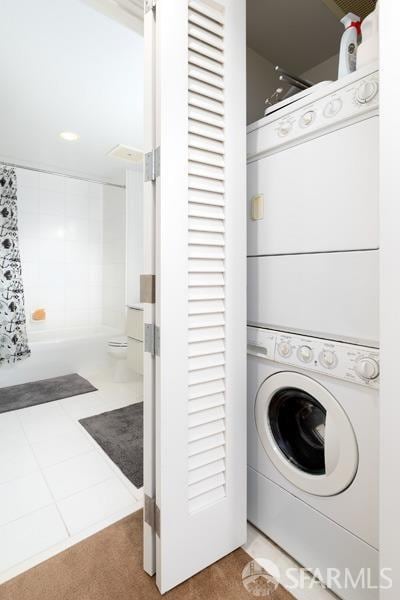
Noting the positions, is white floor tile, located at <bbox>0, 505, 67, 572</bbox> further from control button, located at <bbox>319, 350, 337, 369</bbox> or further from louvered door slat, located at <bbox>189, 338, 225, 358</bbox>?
control button, located at <bbox>319, 350, 337, 369</bbox>

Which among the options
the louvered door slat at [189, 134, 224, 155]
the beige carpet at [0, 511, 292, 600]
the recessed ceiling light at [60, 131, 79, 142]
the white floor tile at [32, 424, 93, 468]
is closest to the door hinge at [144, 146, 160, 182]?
the louvered door slat at [189, 134, 224, 155]

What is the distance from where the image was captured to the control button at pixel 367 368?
0.92 m

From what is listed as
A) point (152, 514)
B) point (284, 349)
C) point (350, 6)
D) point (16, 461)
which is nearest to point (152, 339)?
point (284, 349)

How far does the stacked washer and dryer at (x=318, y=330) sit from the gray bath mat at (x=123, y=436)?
0.78 metres

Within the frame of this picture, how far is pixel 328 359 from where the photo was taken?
1.04m

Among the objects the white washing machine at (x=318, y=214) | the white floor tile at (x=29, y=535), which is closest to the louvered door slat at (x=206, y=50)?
the white washing machine at (x=318, y=214)

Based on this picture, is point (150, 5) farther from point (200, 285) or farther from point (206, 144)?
point (200, 285)

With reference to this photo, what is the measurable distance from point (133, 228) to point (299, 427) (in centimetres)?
325

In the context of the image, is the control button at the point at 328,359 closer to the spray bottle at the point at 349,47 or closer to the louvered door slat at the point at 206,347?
the louvered door slat at the point at 206,347

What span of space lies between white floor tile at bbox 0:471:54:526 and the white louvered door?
2.73ft

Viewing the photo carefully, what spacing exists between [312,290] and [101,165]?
3.38 meters

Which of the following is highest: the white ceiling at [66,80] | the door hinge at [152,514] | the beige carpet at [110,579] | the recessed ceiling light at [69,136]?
the recessed ceiling light at [69,136]

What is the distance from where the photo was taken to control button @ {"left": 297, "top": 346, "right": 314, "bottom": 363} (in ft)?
3.59

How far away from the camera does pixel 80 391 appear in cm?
297
